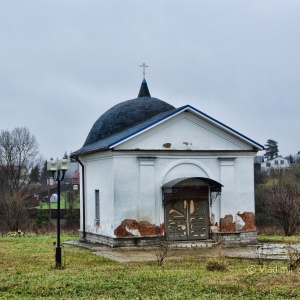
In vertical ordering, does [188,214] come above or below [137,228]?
above

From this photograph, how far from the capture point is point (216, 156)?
74.9 ft

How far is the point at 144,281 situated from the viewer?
12.1 m

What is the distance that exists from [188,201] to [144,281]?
412 inches

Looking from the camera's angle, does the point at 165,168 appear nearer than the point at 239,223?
Yes

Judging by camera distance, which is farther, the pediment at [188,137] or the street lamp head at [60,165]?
the pediment at [188,137]

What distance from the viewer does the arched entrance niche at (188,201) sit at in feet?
72.0

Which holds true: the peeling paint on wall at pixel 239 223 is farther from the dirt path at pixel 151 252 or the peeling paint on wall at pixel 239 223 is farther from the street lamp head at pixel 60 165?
the street lamp head at pixel 60 165

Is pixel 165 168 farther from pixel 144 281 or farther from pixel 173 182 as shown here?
pixel 144 281

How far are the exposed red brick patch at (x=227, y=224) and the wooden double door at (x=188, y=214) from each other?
0.64m

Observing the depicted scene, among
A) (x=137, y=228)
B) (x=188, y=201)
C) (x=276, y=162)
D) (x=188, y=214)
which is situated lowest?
(x=137, y=228)

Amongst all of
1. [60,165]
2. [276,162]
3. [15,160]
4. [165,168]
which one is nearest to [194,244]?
[165,168]

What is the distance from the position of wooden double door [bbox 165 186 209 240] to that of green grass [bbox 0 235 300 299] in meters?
5.09

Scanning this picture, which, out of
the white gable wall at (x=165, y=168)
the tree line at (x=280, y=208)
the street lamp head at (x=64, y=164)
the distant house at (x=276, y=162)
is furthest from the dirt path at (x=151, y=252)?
the distant house at (x=276, y=162)

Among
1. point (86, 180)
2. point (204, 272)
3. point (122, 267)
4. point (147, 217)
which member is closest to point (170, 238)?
point (147, 217)
